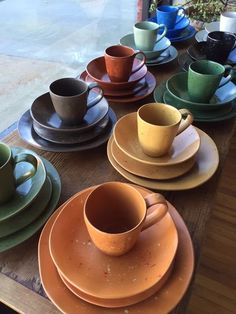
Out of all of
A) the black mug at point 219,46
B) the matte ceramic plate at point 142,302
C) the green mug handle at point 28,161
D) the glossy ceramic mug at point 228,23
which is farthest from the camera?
the glossy ceramic mug at point 228,23

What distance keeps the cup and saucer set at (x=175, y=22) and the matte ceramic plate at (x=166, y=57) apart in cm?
10

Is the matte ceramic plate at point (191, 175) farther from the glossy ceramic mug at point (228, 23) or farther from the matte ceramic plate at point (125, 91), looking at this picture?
the glossy ceramic mug at point (228, 23)

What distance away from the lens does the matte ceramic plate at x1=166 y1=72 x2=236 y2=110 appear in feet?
2.25

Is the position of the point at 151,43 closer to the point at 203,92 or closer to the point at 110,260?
the point at 203,92

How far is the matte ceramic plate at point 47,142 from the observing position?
0.58 metres

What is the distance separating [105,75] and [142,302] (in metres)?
0.58

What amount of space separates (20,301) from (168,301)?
0.19m

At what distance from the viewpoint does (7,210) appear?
1.48 feet

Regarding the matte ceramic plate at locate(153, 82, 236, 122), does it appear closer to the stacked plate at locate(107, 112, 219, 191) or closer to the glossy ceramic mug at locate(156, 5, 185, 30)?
the stacked plate at locate(107, 112, 219, 191)

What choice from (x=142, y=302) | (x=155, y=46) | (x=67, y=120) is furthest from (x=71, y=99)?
(x=155, y=46)

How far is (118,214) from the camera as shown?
44cm

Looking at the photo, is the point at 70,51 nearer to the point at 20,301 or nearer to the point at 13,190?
the point at 13,190

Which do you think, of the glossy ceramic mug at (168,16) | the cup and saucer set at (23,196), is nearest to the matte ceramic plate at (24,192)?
the cup and saucer set at (23,196)

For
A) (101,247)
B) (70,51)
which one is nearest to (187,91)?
(101,247)
